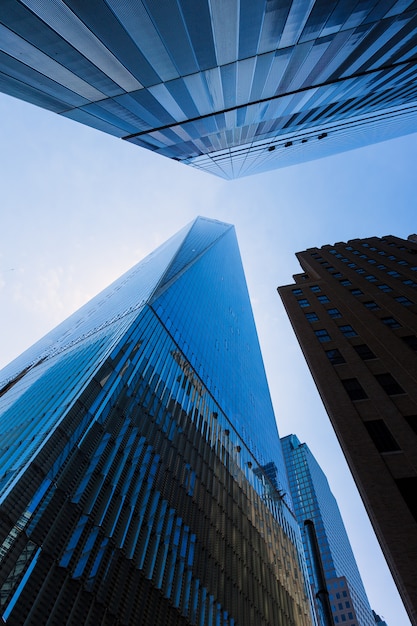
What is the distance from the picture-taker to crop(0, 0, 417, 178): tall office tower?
396 inches

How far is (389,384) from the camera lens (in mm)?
20266

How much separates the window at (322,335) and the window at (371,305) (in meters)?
5.21

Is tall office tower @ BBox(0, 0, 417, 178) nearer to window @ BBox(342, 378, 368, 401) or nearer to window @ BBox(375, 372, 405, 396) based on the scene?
window @ BBox(375, 372, 405, 396)

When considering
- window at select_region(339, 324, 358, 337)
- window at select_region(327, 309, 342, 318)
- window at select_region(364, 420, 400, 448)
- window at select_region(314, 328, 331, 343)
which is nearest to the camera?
window at select_region(364, 420, 400, 448)

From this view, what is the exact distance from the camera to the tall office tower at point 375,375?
43.3ft

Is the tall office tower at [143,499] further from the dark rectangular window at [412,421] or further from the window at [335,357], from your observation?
the dark rectangular window at [412,421]

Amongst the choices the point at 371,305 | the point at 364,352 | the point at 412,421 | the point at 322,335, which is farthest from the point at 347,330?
the point at 412,421

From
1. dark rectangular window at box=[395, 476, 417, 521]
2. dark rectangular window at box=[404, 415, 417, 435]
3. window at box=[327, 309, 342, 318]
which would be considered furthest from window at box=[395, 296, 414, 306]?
dark rectangular window at box=[395, 476, 417, 521]

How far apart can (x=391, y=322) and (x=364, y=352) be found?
4412mm

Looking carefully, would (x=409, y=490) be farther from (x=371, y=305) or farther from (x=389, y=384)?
(x=371, y=305)

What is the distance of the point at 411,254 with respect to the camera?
42594 mm

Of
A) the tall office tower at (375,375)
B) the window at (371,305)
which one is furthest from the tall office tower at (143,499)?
the window at (371,305)

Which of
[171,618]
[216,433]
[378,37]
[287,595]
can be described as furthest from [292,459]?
[378,37]

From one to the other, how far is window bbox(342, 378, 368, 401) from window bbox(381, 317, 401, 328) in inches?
290
